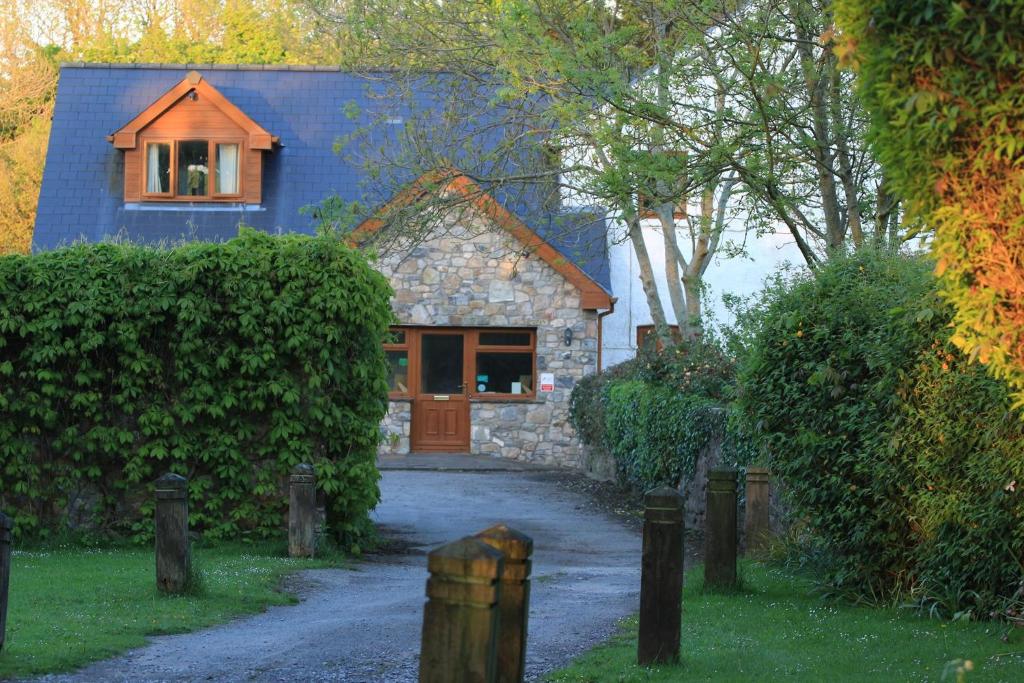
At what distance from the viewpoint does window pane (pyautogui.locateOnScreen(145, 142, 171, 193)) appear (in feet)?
92.8

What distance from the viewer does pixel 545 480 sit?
79.8 feet

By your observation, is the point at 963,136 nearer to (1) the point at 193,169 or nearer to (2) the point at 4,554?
(2) the point at 4,554

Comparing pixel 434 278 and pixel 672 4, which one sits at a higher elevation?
pixel 672 4

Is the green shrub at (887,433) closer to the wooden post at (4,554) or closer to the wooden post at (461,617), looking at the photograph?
the wooden post at (461,617)

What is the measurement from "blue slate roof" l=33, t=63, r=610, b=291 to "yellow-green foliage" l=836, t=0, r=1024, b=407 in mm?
21706

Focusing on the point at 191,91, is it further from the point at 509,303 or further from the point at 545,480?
the point at 545,480

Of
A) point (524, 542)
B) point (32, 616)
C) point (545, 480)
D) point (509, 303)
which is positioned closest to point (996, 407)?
point (524, 542)

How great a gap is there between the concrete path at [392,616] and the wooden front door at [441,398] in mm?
9852

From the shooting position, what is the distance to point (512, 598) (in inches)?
219

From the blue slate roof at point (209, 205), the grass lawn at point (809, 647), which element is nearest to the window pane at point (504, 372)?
the blue slate roof at point (209, 205)

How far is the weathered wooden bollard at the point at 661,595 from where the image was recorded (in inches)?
276

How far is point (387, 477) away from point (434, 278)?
559 cm

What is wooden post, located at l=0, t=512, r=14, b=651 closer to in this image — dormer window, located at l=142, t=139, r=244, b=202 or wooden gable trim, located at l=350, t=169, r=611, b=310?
wooden gable trim, located at l=350, t=169, r=611, b=310

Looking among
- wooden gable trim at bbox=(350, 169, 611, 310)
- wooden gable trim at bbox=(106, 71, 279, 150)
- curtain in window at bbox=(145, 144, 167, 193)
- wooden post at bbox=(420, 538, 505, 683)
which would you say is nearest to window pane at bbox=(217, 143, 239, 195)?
wooden gable trim at bbox=(106, 71, 279, 150)
